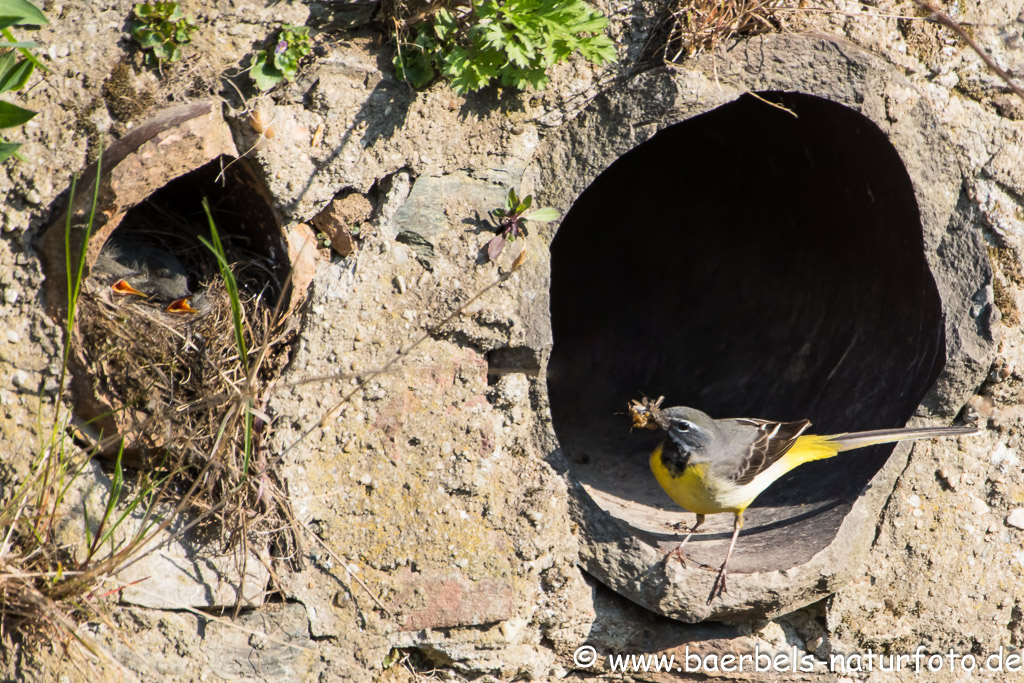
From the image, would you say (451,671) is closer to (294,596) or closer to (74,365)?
(294,596)

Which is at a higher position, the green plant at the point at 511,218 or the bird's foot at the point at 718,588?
the green plant at the point at 511,218

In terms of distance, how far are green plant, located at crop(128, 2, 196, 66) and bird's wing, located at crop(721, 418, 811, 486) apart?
2880 mm

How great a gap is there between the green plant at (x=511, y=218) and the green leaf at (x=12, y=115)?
1674mm

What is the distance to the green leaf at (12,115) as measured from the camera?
2596 millimetres

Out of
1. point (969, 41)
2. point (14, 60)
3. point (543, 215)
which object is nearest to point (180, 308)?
point (14, 60)

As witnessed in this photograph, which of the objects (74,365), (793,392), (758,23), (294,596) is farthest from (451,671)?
(758,23)

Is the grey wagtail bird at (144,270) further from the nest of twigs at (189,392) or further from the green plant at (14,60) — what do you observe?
the green plant at (14,60)

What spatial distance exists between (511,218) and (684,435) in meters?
1.35

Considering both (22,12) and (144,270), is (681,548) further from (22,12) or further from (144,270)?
(22,12)

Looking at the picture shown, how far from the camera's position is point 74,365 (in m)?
3.07

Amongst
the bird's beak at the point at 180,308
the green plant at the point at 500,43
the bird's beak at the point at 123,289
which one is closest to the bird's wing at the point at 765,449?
the green plant at the point at 500,43

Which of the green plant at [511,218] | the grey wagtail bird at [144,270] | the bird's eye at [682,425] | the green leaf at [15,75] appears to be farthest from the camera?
the bird's eye at [682,425]

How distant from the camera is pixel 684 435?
4.01 metres

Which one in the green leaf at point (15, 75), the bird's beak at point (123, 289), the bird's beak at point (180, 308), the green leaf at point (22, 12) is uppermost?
the green leaf at point (22, 12)
